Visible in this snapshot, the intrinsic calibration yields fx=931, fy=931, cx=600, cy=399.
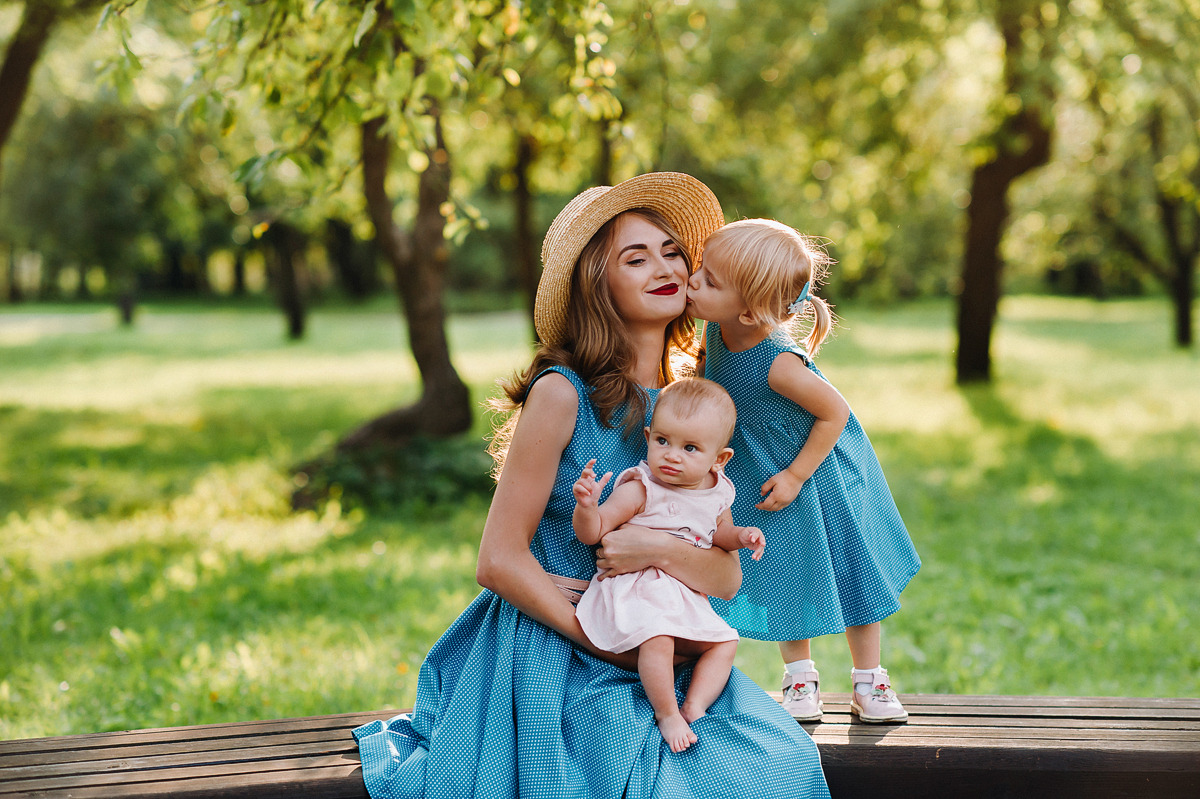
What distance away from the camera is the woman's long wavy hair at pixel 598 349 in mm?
2385

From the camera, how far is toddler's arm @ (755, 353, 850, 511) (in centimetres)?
241

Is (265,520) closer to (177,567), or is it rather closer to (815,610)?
(177,567)

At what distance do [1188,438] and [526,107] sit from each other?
7.98 m

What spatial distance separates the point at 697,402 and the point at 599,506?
Result: 35 cm

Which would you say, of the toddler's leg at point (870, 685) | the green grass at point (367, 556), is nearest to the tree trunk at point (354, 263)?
the green grass at point (367, 556)

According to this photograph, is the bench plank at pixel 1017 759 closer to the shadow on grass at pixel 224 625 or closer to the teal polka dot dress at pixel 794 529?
the teal polka dot dress at pixel 794 529

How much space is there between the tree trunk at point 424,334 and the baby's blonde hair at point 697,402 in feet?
21.4

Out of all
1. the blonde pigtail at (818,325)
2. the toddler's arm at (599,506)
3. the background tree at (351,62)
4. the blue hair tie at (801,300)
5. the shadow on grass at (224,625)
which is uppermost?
the background tree at (351,62)

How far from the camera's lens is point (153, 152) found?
15.5 meters

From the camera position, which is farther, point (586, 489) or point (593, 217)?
point (593, 217)

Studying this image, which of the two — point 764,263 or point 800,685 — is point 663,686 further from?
point 764,263

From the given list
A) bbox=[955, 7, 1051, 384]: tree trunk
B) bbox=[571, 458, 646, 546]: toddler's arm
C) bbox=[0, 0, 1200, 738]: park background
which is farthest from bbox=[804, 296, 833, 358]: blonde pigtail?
bbox=[955, 7, 1051, 384]: tree trunk

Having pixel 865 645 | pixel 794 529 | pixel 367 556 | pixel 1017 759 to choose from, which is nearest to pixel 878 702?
→ pixel 865 645

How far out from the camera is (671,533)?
7.41 feet
